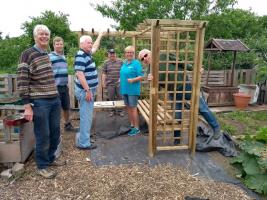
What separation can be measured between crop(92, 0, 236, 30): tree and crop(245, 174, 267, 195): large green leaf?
27.0 feet

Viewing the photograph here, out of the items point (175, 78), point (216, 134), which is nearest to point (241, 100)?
point (216, 134)

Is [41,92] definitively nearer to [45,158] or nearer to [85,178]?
[45,158]

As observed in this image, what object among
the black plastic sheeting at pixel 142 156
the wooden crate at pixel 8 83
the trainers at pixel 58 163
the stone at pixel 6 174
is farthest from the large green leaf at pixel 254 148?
the wooden crate at pixel 8 83

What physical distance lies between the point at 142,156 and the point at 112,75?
2580 mm

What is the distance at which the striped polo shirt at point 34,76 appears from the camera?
3.08 metres

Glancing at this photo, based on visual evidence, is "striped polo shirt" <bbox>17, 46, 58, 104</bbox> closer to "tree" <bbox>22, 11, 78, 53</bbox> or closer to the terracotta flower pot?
the terracotta flower pot

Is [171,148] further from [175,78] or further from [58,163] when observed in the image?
[58,163]

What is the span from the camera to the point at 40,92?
10.6 ft

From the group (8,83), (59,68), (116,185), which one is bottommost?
(116,185)

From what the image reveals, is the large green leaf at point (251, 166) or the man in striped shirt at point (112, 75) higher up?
the man in striped shirt at point (112, 75)

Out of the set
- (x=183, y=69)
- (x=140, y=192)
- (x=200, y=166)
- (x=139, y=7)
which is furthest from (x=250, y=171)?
(x=139, y=7)

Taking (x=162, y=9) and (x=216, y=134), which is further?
(x=162, y=9)

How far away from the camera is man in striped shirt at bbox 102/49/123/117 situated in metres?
6.14

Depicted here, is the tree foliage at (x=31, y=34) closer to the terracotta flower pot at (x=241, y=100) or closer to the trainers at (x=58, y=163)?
the terracotta flower pot at (x=241, y=100)
